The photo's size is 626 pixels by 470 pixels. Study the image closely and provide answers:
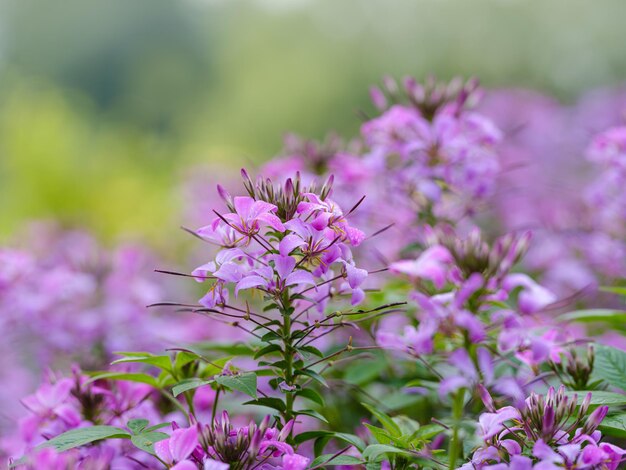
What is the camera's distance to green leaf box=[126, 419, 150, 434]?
1.20m

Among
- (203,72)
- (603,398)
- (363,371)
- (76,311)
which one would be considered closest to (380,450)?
(603,398)

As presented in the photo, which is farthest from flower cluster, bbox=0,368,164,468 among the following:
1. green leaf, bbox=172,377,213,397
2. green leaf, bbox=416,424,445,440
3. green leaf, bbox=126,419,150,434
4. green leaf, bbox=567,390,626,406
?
green leaf, bbox=567,390,626,406

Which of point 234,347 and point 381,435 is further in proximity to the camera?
point 234,347

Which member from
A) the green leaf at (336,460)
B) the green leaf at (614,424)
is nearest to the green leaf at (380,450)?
the green leaf at (336,460)

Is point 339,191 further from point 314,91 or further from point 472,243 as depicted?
point 314,91

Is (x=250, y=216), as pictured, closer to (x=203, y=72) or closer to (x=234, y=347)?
(x=234, y=347)

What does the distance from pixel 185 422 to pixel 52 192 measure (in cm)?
705

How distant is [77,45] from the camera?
33.2 metres

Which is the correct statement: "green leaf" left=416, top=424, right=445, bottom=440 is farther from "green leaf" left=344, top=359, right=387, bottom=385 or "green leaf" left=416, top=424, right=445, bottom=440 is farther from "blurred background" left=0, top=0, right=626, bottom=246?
"blurred background" left=0, top=0, right=626, bottom=246

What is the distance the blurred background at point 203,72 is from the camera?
8.06 metres

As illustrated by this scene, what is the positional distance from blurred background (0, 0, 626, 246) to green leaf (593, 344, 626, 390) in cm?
89

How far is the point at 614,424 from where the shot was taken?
1.18 m

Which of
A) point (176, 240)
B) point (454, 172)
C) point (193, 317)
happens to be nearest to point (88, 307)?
point (193, 317)

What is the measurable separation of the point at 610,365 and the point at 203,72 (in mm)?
29325
